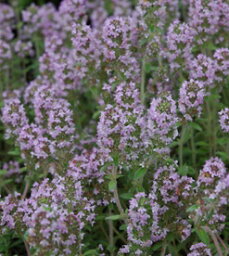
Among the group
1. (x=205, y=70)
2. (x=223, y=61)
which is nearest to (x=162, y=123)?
(x=205, y=70)

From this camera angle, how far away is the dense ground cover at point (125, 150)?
3.76m

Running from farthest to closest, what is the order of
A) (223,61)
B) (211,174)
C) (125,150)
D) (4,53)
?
(4,53)
(223,61)
(125,150)
(211,174)

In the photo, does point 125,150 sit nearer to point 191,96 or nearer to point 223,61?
point 191,96

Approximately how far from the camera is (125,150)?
402 cm

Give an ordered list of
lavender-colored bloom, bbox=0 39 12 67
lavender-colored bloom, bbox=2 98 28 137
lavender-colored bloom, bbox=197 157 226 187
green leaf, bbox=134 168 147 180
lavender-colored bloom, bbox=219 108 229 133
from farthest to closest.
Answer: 1. lavender-colored bloom, bbox=0 39 12 67
2. lavender-colored bloom, bbox=2 98 28 137
3. lavender-colored bloom, bbox=219 108 229 133
4. green leaf, bbox=134 168 147 180
5. lavender-colored bloom, bbox=197 157 226 187

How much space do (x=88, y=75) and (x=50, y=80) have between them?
788mm

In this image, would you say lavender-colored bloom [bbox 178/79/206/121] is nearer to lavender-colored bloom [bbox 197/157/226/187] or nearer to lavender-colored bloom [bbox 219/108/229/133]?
lavender-colored bloom [bbox 219/108/229/133]

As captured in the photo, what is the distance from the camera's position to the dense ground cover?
3760mm

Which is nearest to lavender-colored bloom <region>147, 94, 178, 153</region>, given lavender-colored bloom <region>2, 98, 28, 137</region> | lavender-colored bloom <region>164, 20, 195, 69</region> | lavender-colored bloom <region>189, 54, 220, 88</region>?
lavender-colored bloom <region>189, 54, 220, 88</region>

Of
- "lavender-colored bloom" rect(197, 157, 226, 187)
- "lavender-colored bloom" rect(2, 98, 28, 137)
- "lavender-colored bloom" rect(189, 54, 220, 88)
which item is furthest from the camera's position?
"lavender-colored bloom" rect(2, 98, 28, 137)

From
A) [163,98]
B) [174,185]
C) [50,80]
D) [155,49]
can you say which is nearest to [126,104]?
[163,98]

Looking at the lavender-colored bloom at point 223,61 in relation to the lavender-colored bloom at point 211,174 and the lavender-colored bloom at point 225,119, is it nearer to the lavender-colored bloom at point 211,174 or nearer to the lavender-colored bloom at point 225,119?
the lavender-colored bloom at point 225,119

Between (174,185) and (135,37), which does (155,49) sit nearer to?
(135,37)

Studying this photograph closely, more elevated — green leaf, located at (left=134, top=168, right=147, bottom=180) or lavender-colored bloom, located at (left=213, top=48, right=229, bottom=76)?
lavender-colored bloom, located at (left=213, top=48, right=229, bottom=76)
